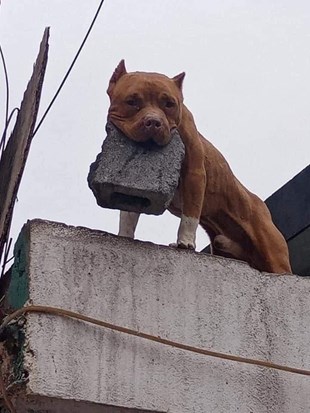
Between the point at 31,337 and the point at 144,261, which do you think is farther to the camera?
the point at 144,261

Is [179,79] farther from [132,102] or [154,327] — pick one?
[154,327]

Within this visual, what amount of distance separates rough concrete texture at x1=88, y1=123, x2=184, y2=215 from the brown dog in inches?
2.2

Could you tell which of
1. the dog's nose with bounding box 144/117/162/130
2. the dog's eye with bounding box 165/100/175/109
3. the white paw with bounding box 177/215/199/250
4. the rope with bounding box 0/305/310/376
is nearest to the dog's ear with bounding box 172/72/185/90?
the dog's eye with bounding box 165/100/175/109

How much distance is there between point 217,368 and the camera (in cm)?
472

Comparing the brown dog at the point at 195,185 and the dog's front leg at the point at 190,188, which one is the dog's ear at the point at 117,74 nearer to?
Answer: the brown dog at the point at 195,185

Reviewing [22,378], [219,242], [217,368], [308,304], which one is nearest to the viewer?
[22,378]

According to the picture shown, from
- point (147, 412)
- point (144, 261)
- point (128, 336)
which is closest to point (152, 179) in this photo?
point (144, 261)

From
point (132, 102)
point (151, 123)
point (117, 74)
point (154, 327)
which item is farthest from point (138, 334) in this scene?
point (117, 74)

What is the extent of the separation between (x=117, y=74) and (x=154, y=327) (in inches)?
48.1

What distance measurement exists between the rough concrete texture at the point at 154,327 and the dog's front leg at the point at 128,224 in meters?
→ 0.27

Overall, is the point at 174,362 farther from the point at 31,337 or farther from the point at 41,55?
the point at 41,55

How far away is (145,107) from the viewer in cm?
494

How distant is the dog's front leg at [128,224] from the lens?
201 inches

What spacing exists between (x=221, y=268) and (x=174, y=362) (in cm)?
52
